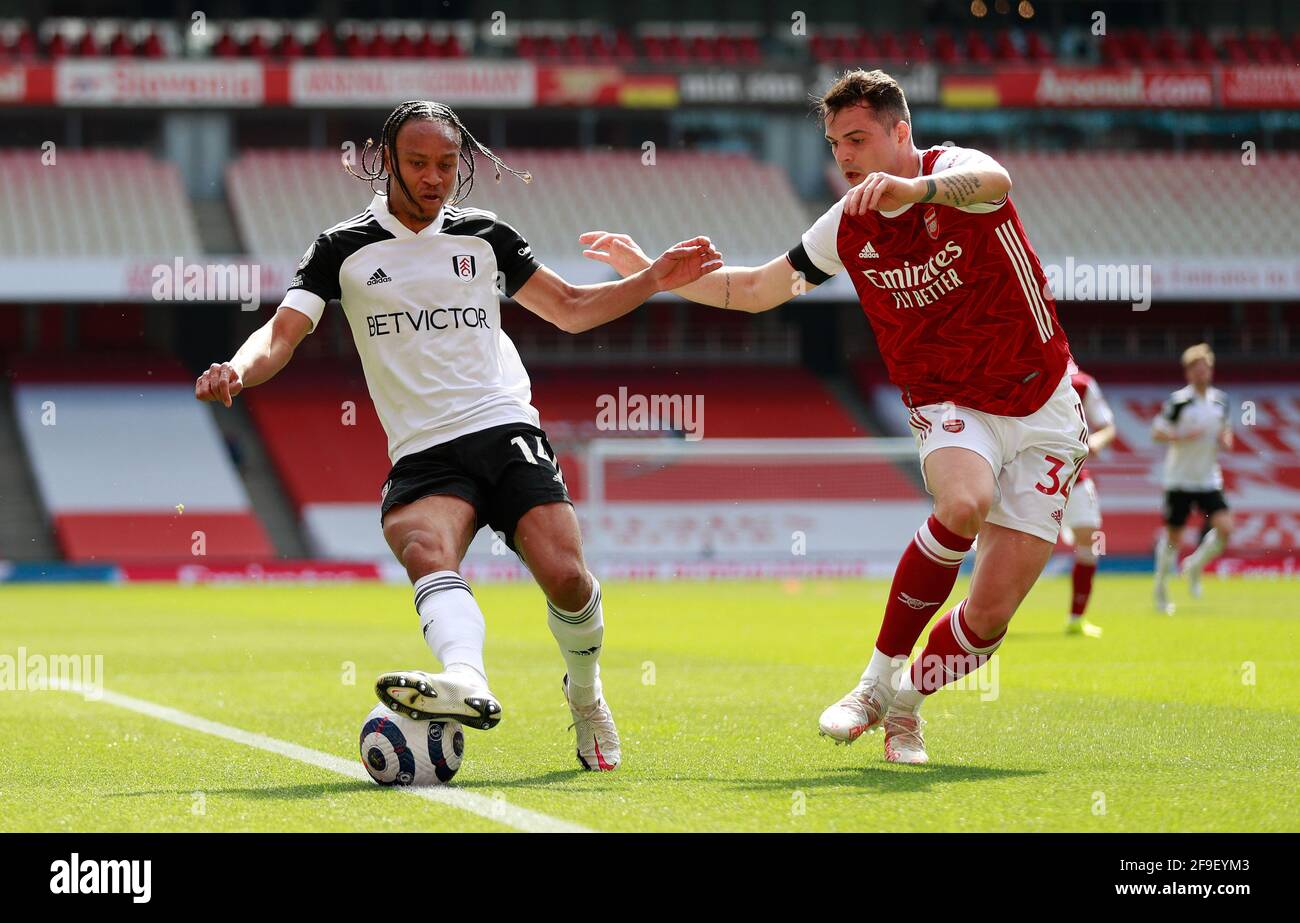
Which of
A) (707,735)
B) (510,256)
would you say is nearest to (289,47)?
(707,735)

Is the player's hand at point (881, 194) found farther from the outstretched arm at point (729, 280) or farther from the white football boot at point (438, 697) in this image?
the white football boot at point (438, 697)

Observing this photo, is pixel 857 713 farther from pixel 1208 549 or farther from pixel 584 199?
pixel 584 199

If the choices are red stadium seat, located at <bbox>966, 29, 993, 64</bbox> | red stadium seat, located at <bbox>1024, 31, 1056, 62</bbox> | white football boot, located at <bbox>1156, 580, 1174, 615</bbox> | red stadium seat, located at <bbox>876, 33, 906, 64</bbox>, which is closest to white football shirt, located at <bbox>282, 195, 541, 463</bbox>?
white football boot, located at <bbox>1156, 580, 1174, 615</bbox>

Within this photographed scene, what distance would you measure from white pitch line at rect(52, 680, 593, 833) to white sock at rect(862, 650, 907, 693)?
1612 millimetres

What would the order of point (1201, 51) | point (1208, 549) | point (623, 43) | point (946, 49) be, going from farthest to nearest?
1. point (1201, 51)
2. point (623, 43)
3. point (946, 49)
4. point (1208, 549)

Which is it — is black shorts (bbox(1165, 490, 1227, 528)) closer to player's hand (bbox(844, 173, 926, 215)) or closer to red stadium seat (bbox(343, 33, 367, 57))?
player's hand (bbox(844, 173, 926, 215))

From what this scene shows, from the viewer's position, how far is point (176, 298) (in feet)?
108

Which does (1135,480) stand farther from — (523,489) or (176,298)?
(523,489)

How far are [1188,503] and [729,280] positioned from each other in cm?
1262

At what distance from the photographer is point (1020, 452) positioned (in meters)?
6.25

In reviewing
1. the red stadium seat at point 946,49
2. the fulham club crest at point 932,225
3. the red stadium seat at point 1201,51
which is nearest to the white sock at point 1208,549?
the fulham club crest at point 932,225

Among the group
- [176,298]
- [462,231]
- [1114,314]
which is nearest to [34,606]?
[176,298]

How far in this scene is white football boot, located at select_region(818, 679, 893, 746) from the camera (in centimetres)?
605

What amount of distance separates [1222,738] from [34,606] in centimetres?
1620
